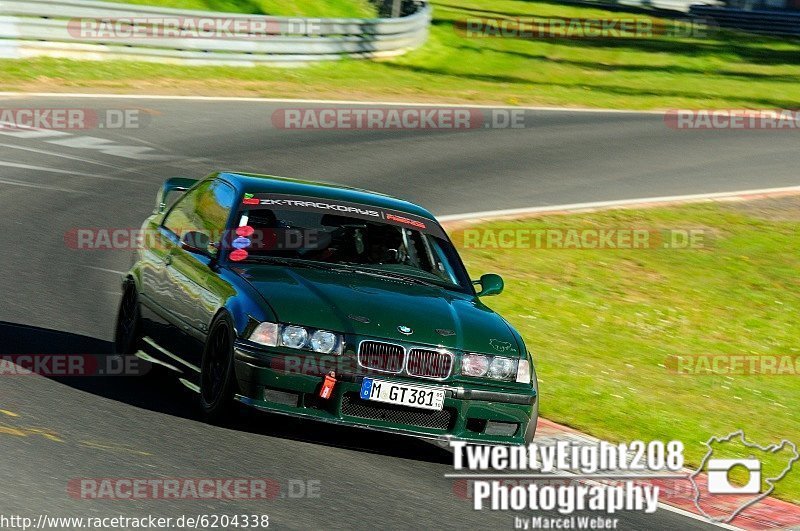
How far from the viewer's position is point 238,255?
357 inches

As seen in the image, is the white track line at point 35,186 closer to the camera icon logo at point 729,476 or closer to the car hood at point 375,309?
the car hood at point 375,309

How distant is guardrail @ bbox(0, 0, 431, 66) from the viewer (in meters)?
23.6

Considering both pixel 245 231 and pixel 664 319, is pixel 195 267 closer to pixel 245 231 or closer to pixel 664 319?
pixel 245 231

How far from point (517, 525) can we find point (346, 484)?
3.07 feet

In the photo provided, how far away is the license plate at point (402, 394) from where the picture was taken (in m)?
8.03

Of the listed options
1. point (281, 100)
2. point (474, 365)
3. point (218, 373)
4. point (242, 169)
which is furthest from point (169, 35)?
point (474, 365)

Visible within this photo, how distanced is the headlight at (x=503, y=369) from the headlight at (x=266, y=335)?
1311 mm

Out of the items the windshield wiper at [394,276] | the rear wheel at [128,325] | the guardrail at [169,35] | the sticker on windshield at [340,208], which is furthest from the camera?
the guardrail at [169,35]

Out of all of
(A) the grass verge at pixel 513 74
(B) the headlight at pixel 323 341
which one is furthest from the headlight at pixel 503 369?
(A) the grass verge at pixel 513 74

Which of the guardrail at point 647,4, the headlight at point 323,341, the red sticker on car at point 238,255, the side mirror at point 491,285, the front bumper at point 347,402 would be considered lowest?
the guardrail at point 647,4

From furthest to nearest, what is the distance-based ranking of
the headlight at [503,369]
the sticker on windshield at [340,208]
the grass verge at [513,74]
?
the grass verge at [513,74]
the sticker on windshield at [340,208]
the headlight at [503,369]

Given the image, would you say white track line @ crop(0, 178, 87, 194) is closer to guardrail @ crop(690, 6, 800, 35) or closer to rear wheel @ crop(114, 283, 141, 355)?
rear wheel @ crop(114, 283, 141, 355)

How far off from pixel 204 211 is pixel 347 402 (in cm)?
242

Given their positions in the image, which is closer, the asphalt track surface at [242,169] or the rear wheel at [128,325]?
the asphalt track surface at [242,169]
